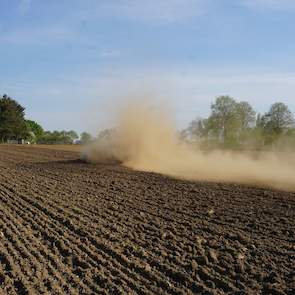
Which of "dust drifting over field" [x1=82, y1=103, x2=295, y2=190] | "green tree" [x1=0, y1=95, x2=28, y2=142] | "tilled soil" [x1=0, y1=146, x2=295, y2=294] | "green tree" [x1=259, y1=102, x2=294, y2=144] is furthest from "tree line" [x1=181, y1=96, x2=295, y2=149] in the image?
"green tree" [x1=0, y1=95, x2=28, y2=142]

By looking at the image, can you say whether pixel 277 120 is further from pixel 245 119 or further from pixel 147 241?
pixel 147 241

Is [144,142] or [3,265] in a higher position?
[144,142]

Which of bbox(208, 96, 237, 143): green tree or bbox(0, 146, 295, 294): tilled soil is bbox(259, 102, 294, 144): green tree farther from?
bbox(0, 146, 295, 294): tilled soil

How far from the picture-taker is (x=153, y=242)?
9.66 meters

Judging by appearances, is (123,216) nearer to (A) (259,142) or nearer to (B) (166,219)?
(B) (166,219)

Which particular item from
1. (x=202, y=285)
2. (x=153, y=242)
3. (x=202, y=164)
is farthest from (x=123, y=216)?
(x=202, y=164)

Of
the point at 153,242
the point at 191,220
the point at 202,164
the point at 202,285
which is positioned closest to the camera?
the point at 202,285

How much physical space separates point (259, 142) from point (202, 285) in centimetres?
5231

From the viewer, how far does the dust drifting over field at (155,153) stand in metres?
26.5

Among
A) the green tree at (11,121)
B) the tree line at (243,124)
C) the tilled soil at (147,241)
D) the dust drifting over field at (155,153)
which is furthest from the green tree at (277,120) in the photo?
the green tree at (11,121)

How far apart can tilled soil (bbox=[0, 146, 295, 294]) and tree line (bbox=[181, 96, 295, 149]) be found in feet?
133

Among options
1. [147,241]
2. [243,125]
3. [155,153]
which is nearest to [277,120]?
[243,125]

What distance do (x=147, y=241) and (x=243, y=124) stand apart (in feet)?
201

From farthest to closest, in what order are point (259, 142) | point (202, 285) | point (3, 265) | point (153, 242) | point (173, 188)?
point (259, 142)
point (173, 188)
point (153, 242)
point (3, 265)
point (202, 285)
